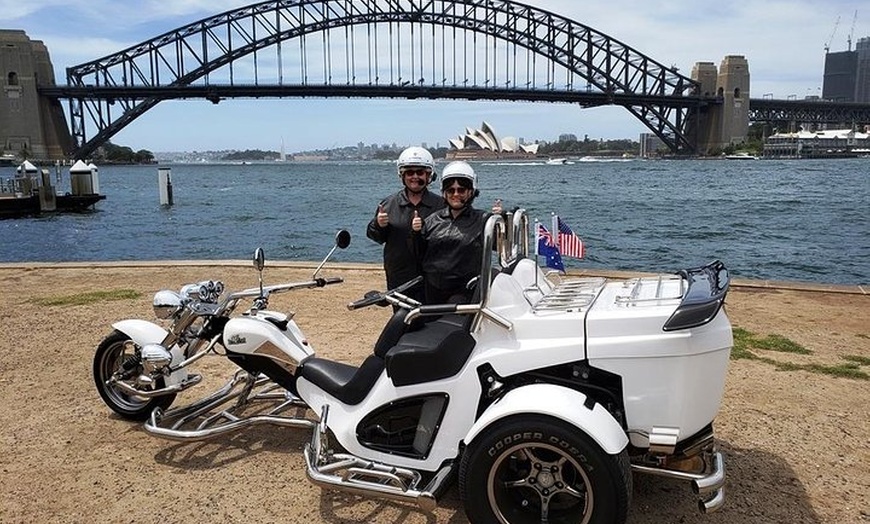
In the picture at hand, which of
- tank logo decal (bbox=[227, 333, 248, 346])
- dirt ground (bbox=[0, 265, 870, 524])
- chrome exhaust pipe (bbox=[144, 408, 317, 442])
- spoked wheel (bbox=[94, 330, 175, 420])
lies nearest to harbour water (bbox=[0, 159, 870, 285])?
dirt ground (bbox=[0, 265, 870, 524])

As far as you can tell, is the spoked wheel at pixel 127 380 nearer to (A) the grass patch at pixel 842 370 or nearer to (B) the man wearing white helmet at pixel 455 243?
(B) the man wearing white helmet at pixel 455 243

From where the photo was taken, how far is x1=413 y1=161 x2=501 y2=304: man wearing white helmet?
12.9 ft

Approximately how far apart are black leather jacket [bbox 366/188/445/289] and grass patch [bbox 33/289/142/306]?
4.73 meters

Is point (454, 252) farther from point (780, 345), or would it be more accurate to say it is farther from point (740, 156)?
point (740, 156)

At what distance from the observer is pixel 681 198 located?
133 ft

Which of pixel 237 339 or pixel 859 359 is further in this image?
pixel 859 359

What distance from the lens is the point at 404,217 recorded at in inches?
185

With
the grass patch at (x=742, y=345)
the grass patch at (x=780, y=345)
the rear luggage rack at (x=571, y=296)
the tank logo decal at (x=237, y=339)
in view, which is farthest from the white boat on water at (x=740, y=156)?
the tank logo decal at (x=237, y=339)

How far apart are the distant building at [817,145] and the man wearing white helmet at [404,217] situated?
121506mm

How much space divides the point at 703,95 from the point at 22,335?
108m

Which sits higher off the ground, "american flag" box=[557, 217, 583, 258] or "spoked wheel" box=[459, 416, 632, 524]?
"american flag" box=[557, 217, 583, 258]

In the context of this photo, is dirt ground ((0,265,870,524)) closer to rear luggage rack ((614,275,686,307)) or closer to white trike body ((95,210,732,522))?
white trike body ((95,210,732,522))

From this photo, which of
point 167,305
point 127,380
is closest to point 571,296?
point 167,305

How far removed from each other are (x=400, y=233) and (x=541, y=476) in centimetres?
212
